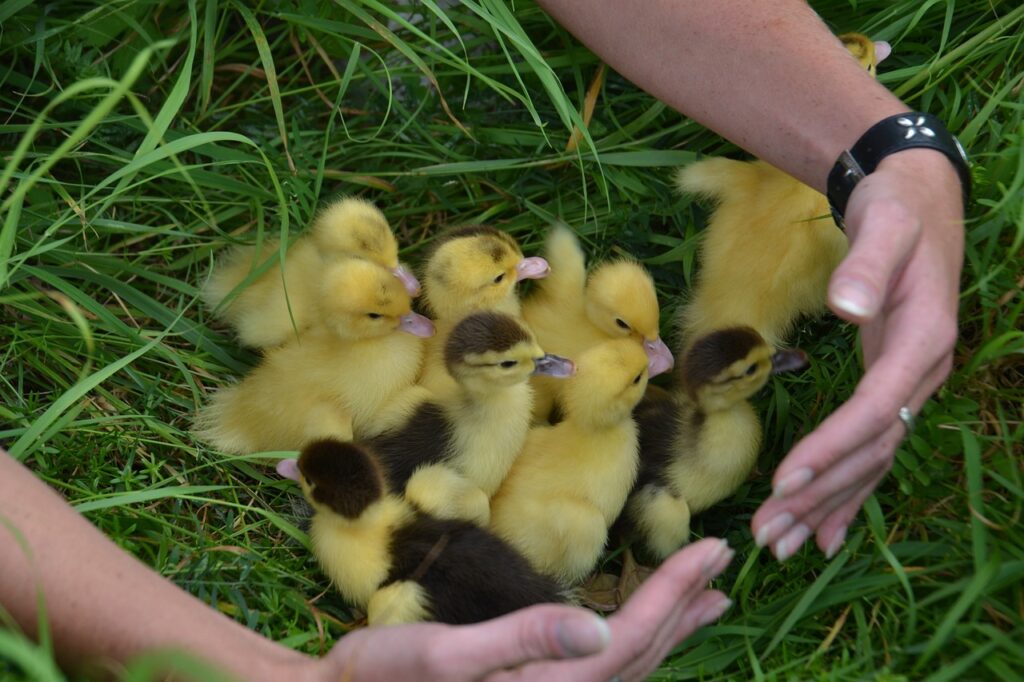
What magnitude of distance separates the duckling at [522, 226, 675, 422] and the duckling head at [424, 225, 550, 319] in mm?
94

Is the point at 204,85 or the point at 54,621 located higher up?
the point at 204,85

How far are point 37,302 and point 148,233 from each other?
33 cm

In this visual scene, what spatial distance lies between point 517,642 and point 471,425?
85 cm

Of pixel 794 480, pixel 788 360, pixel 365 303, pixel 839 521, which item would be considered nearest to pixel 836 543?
pixel 839 521

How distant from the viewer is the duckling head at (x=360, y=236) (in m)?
2.53

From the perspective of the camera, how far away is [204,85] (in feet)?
9.48

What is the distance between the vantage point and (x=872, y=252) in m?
1.62

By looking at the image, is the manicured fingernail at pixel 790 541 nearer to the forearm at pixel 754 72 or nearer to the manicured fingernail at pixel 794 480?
the manicured fingernail at pixel 794 480

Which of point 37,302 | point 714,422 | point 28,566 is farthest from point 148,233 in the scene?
point 714,422

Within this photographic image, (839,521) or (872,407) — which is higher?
(872,407)

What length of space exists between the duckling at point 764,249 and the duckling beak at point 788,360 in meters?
0.14

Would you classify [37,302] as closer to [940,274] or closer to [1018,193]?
[940,274]

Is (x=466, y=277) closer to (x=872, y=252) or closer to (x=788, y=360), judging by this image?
(x=788, y=360)

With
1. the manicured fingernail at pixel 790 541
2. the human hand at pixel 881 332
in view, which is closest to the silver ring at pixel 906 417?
the human hand at pixel 881 332
